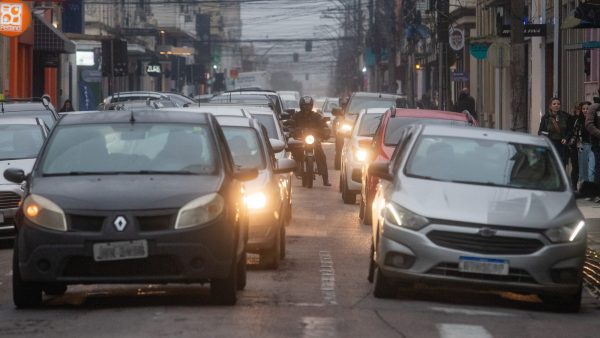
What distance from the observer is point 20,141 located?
66.8ft

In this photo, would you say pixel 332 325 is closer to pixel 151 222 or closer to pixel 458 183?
pixel 151 222

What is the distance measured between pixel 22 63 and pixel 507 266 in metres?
41.7

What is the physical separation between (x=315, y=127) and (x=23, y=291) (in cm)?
1857

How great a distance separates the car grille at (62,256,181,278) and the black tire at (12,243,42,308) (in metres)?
0.46

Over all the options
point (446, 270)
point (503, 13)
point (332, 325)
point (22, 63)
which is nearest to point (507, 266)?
point (446, 270)

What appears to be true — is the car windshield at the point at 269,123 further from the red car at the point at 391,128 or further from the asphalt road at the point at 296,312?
the asphalt road at the point at 296,312

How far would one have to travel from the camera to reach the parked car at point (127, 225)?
36.2 ft

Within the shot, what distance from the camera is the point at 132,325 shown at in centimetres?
1035

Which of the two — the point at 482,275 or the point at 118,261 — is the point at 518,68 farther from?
the point at 118,261

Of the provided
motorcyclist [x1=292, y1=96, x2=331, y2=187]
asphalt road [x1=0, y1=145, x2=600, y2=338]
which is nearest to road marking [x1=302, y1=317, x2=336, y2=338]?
asphalt road [x1=0, y1=145, x2=600, y2=338]

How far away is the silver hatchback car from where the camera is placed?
471 inches

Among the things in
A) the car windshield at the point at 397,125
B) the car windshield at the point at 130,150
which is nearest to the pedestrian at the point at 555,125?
the car windshield at the point at 397,125

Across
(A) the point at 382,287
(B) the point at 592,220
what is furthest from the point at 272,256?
(B) the point at 592,220

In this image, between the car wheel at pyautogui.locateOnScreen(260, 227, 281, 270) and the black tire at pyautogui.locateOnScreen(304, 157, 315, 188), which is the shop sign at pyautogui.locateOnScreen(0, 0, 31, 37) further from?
the car wheel at pyautogui.locateOnScreen(260, 227, 281, 270)
